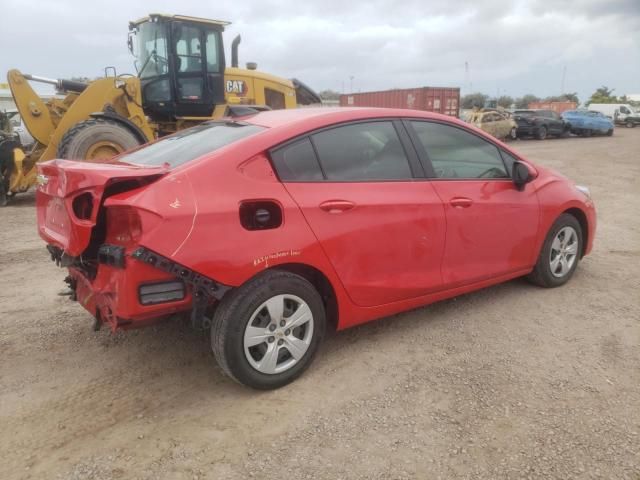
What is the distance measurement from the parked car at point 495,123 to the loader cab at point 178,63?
1772 centimetres

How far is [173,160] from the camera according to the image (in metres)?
3.05

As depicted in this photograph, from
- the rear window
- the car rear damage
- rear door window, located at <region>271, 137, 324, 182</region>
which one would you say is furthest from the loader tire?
rear door window, located at <region>271, 137, 324, 182</region>

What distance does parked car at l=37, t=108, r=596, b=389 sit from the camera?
104 inches

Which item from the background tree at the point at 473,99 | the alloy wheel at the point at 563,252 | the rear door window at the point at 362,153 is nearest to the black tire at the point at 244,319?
the rear door window at the point at 362,153

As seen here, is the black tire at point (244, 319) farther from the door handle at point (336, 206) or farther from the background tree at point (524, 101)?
the background tree at point (524, 101)

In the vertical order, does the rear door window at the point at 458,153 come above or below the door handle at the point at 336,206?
above

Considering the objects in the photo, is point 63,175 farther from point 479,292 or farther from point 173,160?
point 479,292

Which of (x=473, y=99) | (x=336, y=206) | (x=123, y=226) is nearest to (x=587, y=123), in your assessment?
(x=336, y=206)

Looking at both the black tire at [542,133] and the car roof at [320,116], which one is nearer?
the car roof at [320,116]

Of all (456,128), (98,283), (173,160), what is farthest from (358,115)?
(98,283)

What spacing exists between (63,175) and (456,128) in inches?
107

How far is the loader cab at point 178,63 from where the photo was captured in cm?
941

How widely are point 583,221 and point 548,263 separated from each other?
0.64 meters

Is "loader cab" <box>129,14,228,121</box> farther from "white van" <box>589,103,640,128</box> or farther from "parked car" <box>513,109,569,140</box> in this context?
"white van" <box>589,103,640,128</box>
